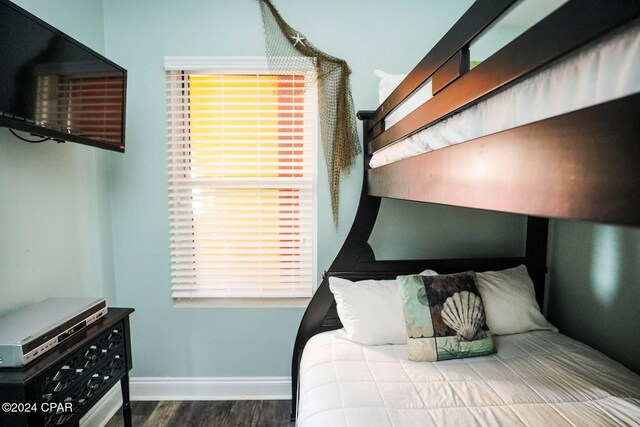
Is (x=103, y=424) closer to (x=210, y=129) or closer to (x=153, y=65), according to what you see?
(x=210, y=129)

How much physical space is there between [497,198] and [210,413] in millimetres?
2105

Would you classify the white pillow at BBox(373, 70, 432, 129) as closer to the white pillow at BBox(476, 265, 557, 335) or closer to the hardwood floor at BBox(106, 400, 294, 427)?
the white pillow at BBox(476, 265, 557, 335)

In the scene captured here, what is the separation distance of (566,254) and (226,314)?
2185 millimetres

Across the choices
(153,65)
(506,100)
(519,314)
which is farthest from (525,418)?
(153,65)

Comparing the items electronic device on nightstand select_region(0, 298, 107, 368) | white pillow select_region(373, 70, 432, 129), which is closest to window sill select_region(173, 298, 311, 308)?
electronic device on nightstand select_region(0, 298, 107, 368)

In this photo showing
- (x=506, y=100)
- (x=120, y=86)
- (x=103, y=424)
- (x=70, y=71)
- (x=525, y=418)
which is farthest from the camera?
(x=103, y=424)

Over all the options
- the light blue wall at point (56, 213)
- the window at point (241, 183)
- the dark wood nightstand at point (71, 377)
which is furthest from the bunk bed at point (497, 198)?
the light blue wall at point (56, 213)

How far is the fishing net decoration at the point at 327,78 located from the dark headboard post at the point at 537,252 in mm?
1255

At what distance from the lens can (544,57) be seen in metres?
0.49

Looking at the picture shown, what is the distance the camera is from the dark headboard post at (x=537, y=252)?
2.00m

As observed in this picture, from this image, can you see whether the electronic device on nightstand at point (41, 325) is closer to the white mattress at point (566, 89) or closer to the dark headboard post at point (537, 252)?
the white mattress at point (566, 89)

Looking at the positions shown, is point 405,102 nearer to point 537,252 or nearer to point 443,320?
point 443,320

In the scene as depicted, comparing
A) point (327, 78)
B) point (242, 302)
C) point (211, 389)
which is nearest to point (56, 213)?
point (242, 302)

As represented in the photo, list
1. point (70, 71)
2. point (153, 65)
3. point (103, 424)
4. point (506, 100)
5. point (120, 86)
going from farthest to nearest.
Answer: point (153, 65)
point (103, 424)
point (120, 86)
point (70, 71)
point (506, 100)
